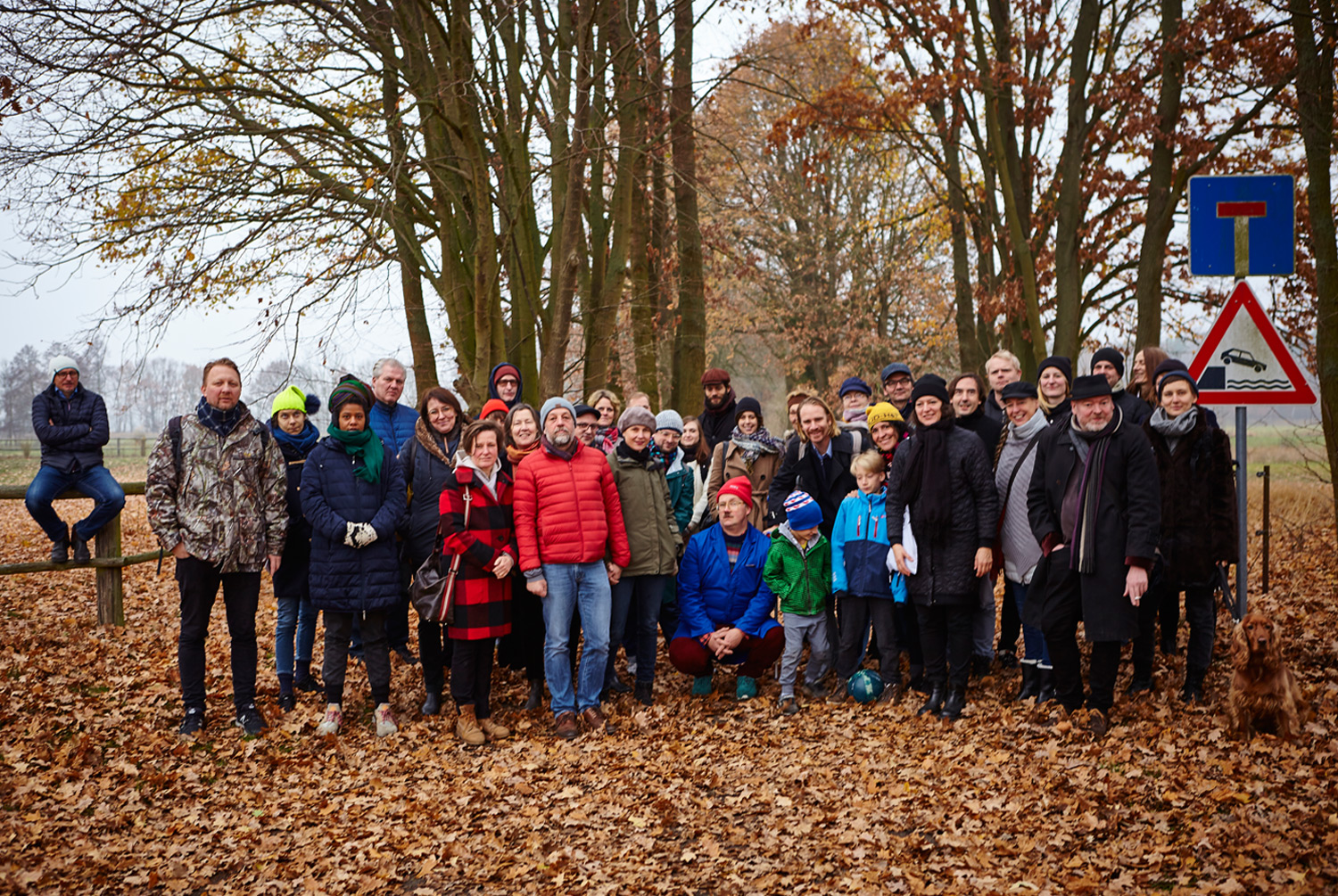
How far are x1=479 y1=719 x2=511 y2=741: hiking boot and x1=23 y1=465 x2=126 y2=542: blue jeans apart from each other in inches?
181

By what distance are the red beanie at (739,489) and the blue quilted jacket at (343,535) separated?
2395 mm

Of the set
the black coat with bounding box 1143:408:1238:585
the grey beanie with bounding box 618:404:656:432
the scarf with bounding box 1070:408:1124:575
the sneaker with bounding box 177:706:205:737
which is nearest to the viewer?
the scarf with bounding box 1070:408:1124:575

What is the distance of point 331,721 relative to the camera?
6430 millimetres

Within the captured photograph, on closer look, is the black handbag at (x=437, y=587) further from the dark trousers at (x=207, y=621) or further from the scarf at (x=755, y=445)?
the scarf at (x=755, y=445)

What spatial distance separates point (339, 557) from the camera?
630cm

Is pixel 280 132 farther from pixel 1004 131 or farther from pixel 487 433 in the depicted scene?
pixel 1004 131

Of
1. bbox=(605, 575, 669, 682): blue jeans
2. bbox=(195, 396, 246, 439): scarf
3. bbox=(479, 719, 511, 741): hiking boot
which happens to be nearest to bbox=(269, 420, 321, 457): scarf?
bbox=(195, 396, 246, 439): scarf

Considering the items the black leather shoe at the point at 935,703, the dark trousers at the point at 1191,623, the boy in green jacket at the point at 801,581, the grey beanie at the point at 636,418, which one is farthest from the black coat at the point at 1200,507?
the grey beanie at the point at 636,418

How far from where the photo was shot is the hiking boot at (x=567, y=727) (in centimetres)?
643

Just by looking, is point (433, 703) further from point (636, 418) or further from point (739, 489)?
point (739, 489)

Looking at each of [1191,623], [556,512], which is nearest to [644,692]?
[556,512]

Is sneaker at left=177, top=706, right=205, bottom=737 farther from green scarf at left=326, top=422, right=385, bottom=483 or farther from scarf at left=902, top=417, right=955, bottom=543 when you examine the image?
scarf at left=902, top=417, right=955, bottom=543

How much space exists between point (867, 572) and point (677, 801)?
231cm

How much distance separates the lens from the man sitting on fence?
338 inches
